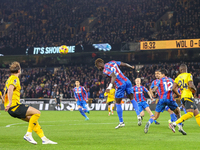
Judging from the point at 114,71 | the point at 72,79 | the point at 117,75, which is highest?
the point at 72,79

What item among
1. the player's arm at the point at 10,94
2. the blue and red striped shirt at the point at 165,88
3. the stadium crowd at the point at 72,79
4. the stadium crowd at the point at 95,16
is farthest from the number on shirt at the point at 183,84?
the stadium crowd at the point at 95,16

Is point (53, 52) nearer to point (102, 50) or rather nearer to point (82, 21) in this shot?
point (102, 50)

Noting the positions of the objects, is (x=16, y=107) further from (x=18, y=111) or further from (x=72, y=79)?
(x=72, y=79)

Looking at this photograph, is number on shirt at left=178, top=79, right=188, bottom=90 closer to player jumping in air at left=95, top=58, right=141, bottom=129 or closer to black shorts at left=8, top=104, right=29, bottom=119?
player jumping in air at left=95, top=58, right=141, bottom=129

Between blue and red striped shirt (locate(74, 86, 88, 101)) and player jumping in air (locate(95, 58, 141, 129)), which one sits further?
blue and red striped shirt (locate(74, 86, 88, 101))

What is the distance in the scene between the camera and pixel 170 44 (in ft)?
115

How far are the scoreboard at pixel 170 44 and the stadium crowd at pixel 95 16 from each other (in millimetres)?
1032

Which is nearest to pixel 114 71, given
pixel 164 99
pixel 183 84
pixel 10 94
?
pixel 164 99

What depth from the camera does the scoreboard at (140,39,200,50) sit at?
33562mm

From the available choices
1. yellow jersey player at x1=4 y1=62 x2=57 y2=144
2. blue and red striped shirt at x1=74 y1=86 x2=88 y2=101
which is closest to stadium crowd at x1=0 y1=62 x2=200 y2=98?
blue and red striped shirt at x1=74 y1=86 x2=88 y2=101

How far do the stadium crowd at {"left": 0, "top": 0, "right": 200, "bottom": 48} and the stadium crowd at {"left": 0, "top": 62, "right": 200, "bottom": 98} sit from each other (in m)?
3.91

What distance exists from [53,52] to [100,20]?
941cm

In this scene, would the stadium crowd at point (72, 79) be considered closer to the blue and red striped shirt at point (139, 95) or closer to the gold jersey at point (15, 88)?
the blue and red striped shirt at point (139, 95)

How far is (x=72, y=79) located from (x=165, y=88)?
30.2 meters
